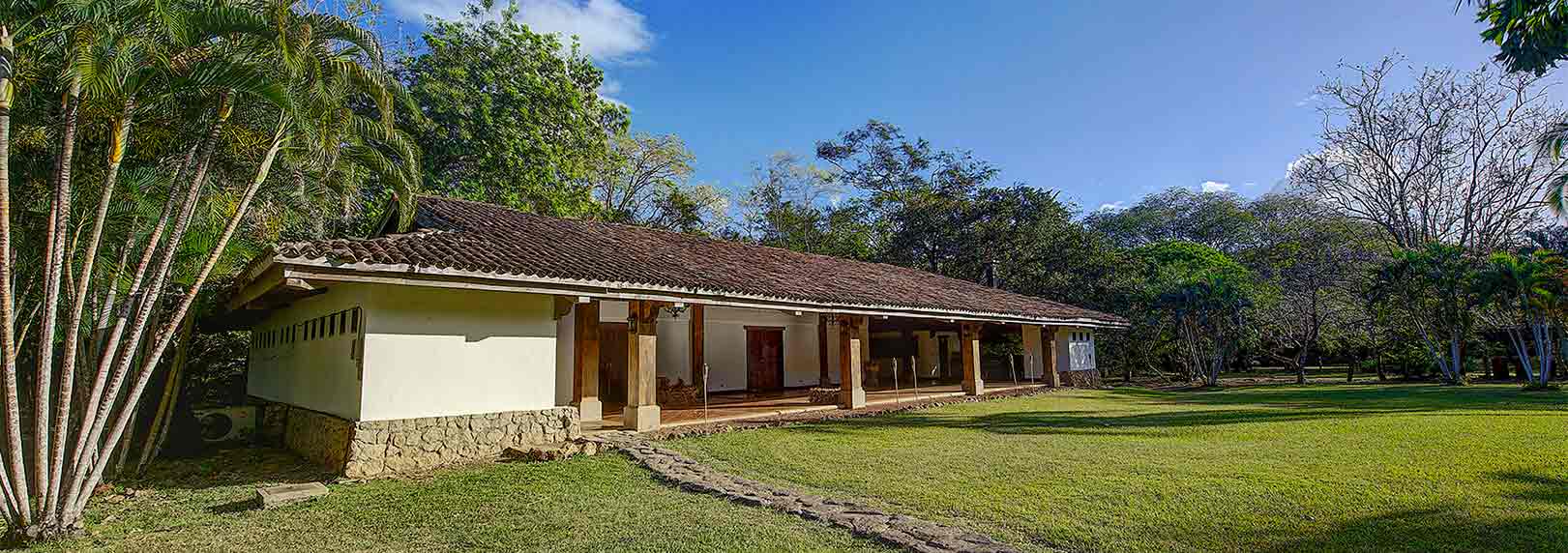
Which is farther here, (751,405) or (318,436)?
(751,405)

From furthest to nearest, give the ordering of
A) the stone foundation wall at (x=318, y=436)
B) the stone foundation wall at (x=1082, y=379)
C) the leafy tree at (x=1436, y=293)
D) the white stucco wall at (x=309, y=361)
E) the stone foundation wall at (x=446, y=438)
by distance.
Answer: the stone foundation wall at (x=1082, y=379) < the leafy tree at (x=1436, y=293) < the white stucco wall at (x=309, y=361) < the stone foundation wall at (x=318, y=436) < the stone foundation wall at (x=446, y=438)

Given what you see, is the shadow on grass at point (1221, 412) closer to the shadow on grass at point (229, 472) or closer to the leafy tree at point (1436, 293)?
the leafy tree at point (1436, 293)

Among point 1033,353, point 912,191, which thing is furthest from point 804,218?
point 1033,353

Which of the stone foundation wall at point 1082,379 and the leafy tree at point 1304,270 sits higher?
the leafy tree at point 1304,270

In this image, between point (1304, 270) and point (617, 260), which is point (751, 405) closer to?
point (617, 260)

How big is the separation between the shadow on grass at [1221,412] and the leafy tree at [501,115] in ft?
41.8

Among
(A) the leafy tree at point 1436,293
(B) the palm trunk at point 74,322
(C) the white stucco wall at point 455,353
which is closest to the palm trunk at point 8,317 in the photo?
(B) the palm trunk at point 74,322

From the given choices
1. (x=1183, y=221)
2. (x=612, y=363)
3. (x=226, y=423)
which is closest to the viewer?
(x=226, y=423)

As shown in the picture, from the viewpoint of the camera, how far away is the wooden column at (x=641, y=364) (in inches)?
363

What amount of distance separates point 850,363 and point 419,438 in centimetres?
713

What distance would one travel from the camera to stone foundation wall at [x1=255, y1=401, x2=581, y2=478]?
680 cm

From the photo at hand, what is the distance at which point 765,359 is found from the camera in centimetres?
1644

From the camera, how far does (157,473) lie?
25.5 feet

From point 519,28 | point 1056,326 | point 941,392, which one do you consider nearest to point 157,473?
point 941,392
